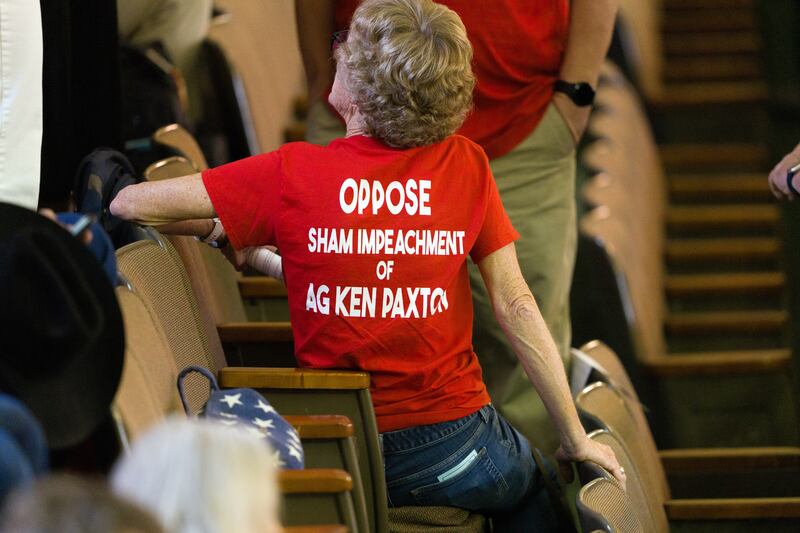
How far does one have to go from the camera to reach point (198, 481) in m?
1.15

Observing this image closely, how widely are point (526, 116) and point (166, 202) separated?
1.22 metres

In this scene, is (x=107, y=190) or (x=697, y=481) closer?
(x=107, y=190)

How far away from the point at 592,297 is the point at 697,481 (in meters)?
0.98

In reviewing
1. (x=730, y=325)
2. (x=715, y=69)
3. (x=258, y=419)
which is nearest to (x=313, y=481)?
(x=258, y=419)

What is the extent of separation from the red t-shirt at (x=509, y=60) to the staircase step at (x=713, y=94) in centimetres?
539

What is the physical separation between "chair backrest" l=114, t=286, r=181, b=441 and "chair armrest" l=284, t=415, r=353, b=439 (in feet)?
0.63

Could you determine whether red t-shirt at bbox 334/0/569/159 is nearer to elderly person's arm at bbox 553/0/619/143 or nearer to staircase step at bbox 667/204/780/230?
elderly person's arm at bbox 553/0/619/143

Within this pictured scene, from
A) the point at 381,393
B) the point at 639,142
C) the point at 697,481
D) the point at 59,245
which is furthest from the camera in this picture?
the point at 639,142

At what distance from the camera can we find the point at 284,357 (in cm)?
265

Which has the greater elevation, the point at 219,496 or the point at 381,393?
the point at 219,496

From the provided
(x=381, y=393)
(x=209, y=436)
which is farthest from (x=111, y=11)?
(x=209, y=436)

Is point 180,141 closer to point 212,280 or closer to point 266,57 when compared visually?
point 212,280

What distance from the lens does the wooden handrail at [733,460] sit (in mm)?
3164

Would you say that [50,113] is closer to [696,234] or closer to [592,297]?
[592,297]
